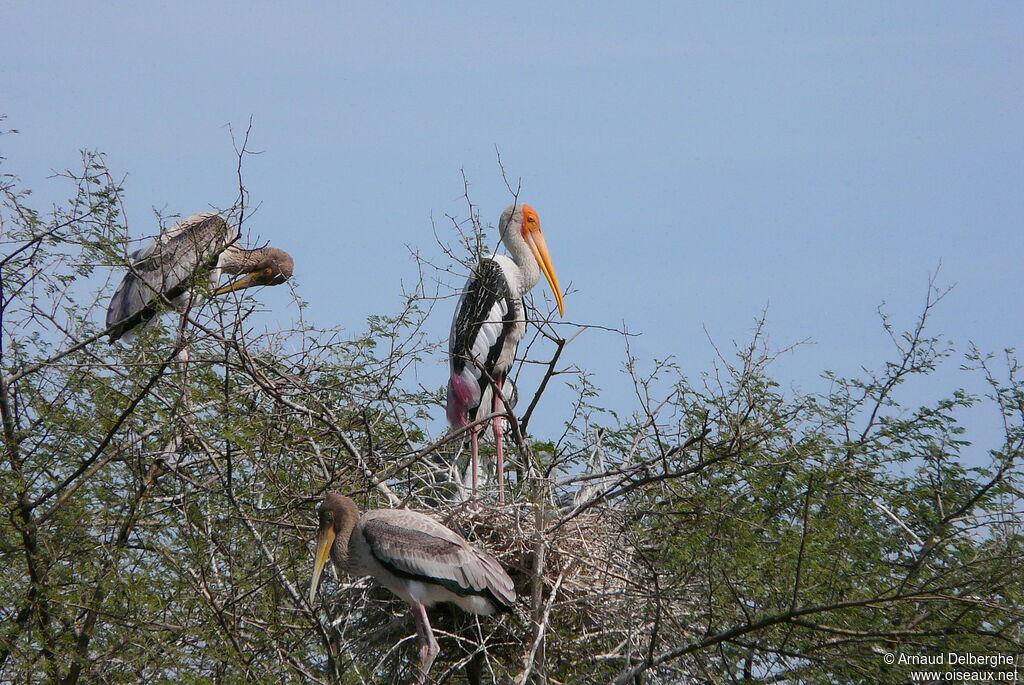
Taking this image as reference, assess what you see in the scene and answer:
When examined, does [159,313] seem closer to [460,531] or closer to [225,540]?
[225,540]

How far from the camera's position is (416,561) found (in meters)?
5.33

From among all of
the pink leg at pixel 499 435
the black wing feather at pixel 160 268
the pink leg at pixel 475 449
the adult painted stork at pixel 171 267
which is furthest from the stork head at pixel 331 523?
the black wing feather at pixel 160 268

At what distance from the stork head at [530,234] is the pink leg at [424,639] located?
8.74 feet

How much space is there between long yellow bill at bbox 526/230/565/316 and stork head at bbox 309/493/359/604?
279cm

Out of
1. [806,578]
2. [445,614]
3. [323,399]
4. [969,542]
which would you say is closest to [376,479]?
[323,399]

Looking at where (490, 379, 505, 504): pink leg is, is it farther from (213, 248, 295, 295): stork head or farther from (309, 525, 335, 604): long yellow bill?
(213, 248, 295, 295): stork head

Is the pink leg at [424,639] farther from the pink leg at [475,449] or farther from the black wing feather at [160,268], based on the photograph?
the black wing feather at [160,268]

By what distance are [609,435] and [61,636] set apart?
246 centimetres

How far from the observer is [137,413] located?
5.63 m

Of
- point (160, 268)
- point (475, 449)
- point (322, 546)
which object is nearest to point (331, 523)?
point (322, 546)

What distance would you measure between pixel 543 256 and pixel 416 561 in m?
2.99

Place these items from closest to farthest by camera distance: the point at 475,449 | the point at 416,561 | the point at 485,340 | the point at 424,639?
the point at 416,561
the point at 424,639
the point at 475,449
the point at 485,340

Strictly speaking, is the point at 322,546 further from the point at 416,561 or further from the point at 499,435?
the point at 499,435

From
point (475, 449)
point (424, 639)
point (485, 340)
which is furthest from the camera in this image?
point (485, 340)
